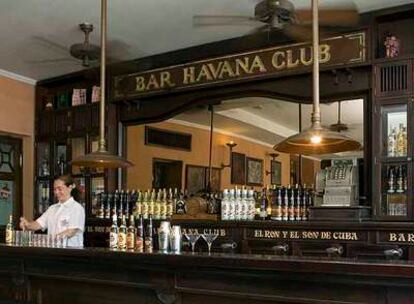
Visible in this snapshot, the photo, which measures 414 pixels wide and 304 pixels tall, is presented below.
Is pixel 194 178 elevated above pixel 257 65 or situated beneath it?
situated beneath

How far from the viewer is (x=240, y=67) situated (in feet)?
17.1

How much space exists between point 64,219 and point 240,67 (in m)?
2.12

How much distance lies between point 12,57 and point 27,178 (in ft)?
5.51

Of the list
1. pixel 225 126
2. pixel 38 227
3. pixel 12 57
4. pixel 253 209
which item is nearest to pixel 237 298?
pixel 253 209

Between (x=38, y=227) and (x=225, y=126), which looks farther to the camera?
(x=225, y=126)

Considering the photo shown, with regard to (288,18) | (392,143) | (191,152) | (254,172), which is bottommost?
(254,172)

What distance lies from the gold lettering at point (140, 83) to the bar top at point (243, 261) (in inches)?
101

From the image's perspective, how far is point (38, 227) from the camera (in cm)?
496

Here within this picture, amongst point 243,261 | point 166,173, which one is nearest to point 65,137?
point 166,173

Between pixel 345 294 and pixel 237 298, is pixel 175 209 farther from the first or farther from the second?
pixel 345 294

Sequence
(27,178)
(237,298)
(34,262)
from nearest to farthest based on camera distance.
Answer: (237,298) < (34,262) < (27,178)

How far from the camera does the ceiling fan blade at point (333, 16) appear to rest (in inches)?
172

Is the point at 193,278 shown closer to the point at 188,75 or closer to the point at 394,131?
the point at 394,131

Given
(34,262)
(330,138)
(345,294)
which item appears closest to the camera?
(345,294)
